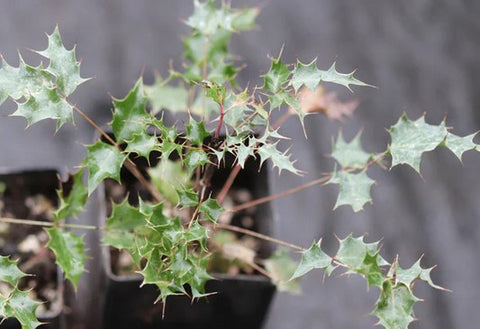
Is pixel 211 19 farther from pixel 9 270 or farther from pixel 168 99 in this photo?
pixel 9 270

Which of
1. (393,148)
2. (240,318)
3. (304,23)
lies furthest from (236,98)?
(304,23)

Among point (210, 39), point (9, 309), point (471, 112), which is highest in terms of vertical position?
point (471, 112)

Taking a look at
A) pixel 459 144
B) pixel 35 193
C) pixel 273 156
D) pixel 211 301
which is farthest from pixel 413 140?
pixel 35 193

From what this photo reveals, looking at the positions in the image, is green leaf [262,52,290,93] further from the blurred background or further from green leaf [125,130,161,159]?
the blurred background

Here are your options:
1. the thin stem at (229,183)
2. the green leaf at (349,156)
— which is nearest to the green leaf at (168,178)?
the thin stem at (229,183)

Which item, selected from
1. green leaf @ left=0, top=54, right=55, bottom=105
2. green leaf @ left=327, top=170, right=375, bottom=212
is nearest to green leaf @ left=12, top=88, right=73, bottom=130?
green leaf @ left=0, top=54, right=55, bottom=105

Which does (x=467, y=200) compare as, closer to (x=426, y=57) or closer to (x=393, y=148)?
(x=426, y=57)
